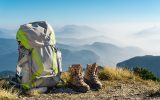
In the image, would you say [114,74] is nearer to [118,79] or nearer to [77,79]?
[118,79]

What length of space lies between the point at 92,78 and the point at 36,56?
1861 millimetres

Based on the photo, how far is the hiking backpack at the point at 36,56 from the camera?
13.4 meters

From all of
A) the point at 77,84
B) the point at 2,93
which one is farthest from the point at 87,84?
the point at 2,93

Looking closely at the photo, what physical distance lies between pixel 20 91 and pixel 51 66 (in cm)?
118

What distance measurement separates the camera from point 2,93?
11914 mm

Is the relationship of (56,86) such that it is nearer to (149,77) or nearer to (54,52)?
(54,52)

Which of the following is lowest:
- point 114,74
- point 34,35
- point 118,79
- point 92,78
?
point 118,79

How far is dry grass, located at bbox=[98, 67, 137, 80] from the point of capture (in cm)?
1673

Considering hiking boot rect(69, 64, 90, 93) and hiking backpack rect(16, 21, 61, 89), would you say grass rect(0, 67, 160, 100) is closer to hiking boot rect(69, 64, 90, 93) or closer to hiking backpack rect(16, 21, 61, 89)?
hiking boot rect(69, 64, 90, 93)

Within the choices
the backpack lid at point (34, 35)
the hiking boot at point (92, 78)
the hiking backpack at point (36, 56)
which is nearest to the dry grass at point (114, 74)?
the hiking boot at point (92, 78)

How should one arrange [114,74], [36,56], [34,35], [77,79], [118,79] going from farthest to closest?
1. [114,74]
2. [118,79]
3. [77,79]
4. [34,35]
5. [36,56]

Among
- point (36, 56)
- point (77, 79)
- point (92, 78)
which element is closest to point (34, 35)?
point (36, 56)

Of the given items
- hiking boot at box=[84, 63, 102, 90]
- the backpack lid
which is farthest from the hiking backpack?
hiking boot at box=[84, 63, 102, 90]

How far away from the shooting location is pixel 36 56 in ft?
43.9
